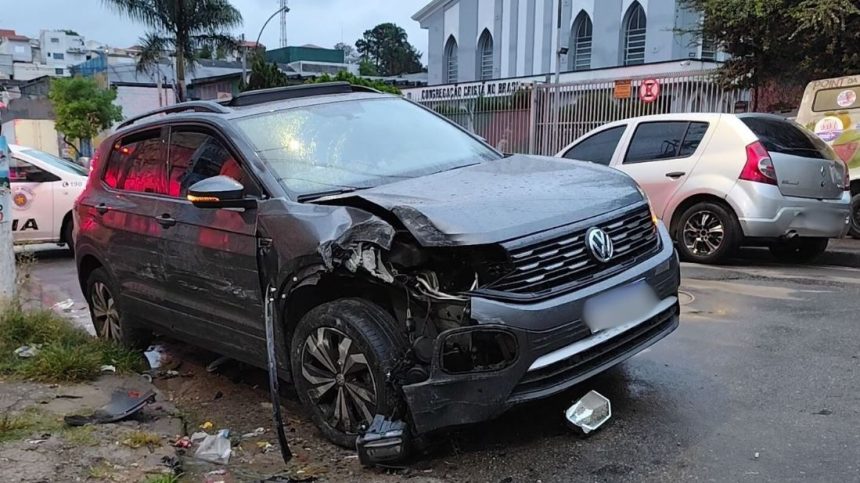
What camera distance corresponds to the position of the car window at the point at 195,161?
168 inches

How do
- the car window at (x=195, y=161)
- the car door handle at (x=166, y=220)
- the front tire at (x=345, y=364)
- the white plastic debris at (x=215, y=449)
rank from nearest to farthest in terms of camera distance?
1. the front tire at (x=345, y=364)
2. the white plastic debris at (x=215, y=449)
3. the car window at (x=195, y=161)
4. the car door handle at (x=166, y=220)

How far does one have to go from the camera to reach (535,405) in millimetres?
3977

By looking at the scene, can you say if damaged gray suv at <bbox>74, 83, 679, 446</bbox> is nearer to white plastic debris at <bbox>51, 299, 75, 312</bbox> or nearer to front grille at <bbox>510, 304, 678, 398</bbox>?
front grille at <bbox>510, 304, 678, 398</bbox>

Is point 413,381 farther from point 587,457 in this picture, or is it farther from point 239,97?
point 239,97

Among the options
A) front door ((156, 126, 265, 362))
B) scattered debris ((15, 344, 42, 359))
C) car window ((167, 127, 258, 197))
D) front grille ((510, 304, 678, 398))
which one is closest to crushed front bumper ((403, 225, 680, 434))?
front grille ((510, 304, 678, 398))

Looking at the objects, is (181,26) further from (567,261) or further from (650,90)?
(567,261)

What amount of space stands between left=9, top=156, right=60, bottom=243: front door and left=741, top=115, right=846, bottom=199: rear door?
918 cm

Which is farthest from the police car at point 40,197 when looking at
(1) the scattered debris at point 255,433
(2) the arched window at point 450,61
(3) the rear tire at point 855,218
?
(2) the arched window at point 450,61

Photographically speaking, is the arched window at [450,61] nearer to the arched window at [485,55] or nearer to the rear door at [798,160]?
the arched window at [485,55]

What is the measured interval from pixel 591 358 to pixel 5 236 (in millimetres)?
4585

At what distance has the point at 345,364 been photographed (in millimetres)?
3533

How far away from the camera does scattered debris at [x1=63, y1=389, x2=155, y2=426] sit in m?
4.05

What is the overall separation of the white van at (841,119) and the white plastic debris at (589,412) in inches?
273

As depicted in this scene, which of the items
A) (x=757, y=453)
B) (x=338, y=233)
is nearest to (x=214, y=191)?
(x=338, y=233)
